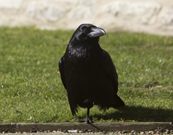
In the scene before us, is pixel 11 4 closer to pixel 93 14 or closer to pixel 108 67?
pixel 93 14

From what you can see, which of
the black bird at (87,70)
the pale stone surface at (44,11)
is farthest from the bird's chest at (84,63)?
the pale stone surface at (44,11)

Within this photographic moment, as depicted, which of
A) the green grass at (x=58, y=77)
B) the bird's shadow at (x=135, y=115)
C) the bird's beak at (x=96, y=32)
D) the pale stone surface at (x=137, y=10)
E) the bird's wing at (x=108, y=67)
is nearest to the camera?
the bird's beak at (x=96, y=32)

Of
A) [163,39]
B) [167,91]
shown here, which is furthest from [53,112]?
[163,39]

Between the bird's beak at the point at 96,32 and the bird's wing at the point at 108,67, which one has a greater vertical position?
the bird's beak at the point at 96,32

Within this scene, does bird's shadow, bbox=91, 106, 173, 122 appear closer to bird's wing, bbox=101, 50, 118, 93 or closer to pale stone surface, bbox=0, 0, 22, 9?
bird's wing, bbox=101, 50, 118, 93

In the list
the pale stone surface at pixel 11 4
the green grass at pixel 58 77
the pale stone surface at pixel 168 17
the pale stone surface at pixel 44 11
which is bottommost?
the green grass at pixel 58 77

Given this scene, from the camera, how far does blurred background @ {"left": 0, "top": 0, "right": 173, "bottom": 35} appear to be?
10.5m

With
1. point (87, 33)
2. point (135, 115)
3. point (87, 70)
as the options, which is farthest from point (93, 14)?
point (87, 70)

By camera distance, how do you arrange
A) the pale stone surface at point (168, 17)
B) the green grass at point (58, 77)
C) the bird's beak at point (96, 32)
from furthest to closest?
the pale stone surface at point (168, 17), the green grass at point (58, 77), the bird's beak at point (96, 32)

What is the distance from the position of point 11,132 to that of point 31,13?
7125 millimetres

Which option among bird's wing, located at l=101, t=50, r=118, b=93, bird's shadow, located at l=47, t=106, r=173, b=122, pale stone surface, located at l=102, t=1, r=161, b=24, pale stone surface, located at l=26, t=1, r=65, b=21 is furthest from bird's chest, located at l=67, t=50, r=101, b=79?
pale stone surface, located at l=26, t=1, r=65, b=21

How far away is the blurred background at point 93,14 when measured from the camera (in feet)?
34.5

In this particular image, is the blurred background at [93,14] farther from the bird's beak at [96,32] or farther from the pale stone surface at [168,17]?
the bird's beak at [96,32]

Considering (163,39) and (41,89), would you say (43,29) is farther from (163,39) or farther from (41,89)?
(41,89)
